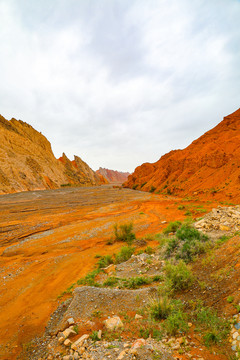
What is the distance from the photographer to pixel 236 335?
8.25ft

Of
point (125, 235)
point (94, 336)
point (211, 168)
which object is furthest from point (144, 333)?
point (211, 168)

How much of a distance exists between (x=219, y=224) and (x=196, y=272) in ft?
11.8

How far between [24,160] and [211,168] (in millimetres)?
45878

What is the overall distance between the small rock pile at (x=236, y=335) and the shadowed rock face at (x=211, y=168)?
656 inches

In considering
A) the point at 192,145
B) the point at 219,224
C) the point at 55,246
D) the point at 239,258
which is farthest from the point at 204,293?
the point at 192,145

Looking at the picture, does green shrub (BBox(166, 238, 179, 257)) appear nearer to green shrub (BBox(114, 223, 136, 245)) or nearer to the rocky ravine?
the rocky ravine

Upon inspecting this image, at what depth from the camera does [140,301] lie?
3965mm

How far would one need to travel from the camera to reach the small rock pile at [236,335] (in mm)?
2394

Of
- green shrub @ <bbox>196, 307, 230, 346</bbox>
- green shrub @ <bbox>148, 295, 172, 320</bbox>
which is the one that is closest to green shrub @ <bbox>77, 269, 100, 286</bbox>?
green shrub @ <bbox>148, 295, 172, 320</bbox>

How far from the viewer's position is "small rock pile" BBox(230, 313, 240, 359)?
2.39 m

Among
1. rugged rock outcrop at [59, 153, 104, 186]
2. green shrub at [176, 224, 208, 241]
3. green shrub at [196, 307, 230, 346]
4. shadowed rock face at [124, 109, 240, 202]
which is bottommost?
green shrub at [196, 307, 230, 346]

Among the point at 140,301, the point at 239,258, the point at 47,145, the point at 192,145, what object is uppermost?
the point at 47,145

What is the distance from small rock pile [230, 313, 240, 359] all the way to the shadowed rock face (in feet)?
54.7

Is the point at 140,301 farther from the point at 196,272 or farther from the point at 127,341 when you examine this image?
the point at 196,272
